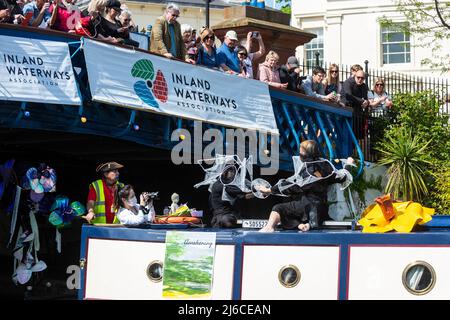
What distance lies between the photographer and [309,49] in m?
32.7

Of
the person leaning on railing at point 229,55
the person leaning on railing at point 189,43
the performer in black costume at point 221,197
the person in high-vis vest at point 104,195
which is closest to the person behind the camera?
the performer in black costume at point 221,197

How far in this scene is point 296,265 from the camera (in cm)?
1025

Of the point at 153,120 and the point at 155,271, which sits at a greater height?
the point at 153,120

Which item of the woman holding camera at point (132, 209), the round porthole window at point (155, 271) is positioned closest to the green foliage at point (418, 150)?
the woman holding camera at point (132, 209)

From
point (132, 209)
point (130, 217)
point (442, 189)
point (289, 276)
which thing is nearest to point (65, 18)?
point (132, 209)

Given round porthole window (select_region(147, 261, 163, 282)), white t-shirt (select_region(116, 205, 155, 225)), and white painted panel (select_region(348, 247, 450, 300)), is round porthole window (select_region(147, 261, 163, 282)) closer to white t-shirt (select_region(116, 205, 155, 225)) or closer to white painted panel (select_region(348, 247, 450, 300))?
white t-shirt (select_region(116, 205, 155, 225))

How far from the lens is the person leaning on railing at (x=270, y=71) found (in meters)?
17.1

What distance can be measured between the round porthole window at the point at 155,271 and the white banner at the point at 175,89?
3.44 m

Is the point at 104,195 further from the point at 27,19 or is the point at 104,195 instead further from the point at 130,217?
the point at 27,19

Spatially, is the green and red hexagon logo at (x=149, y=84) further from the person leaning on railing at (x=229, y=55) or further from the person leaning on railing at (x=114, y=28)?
the person leaning on railing at (x=229, y=55)

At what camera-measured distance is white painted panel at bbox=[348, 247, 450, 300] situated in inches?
378

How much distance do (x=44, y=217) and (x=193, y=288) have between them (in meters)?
5.07

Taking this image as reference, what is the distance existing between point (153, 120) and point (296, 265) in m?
5.55
